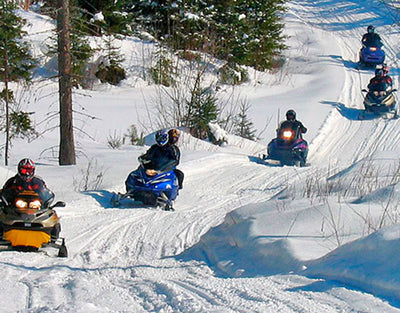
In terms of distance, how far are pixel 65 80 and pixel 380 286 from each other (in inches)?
423

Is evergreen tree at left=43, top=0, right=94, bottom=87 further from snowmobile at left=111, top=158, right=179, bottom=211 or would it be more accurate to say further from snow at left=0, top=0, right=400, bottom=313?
snowmobile at left=111, top=158, right=179, bottom=211

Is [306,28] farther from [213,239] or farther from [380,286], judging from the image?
[380,286]

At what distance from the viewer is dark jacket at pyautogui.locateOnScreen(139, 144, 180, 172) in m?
12.4

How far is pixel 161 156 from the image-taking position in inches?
491

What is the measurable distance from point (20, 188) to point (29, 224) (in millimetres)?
604

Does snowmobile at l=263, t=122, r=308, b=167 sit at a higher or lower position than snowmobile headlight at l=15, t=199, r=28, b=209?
lower

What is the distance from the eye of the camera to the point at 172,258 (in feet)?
26.3

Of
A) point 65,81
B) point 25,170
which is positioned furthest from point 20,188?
point 65,81

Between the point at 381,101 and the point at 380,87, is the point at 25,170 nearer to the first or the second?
the point at 381,101

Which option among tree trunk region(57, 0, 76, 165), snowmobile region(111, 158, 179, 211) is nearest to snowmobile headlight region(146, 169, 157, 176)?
snowmobile region(111, 158, 179, 211)

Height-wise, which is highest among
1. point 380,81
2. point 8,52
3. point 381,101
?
point 8,52

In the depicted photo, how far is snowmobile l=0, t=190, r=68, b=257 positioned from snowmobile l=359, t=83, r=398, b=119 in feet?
53.2

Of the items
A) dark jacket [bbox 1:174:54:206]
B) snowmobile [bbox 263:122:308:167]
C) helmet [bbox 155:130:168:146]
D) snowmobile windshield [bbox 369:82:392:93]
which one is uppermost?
snowmobile windshield [bbox 369:82:392:93]

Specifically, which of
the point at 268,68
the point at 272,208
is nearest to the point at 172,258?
the point at 272,208
